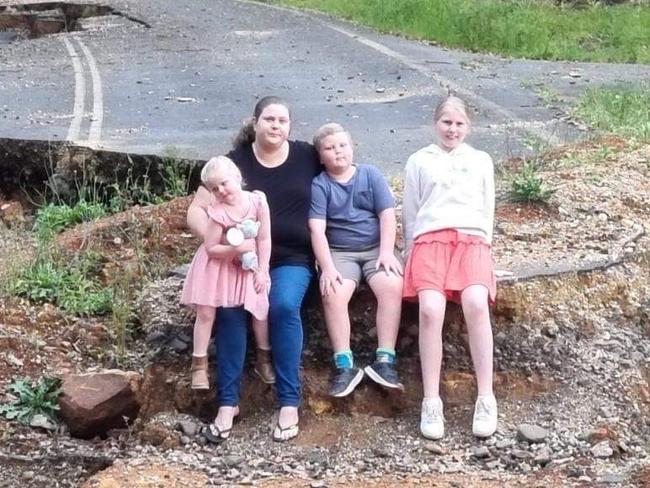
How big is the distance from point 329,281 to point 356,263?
0.23 meters

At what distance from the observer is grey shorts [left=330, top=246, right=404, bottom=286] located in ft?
18.0

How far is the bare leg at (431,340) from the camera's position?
521 cm

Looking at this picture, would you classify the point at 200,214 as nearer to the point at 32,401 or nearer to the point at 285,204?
the point at 285,204

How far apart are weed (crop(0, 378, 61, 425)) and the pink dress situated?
2.56 ft

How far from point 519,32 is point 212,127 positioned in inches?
287

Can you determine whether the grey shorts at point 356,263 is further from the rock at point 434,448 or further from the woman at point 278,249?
the rock at point 434,448

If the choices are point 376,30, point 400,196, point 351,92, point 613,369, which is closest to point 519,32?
point 376,30

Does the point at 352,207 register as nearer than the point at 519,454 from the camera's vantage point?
No

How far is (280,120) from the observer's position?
18.1ft

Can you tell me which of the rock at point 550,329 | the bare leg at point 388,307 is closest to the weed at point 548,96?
the rock at point 550,329

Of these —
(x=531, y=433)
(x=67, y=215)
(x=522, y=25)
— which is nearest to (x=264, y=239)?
(x=531, y=433)

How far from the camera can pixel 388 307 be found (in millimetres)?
5387

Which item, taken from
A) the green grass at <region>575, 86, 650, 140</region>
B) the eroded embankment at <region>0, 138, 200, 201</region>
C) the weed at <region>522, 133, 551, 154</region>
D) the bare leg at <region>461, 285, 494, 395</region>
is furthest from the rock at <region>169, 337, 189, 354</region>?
the green grass at <region>575, 86, 650, 140</region>

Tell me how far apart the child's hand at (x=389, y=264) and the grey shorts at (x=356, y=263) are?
0.07ft
